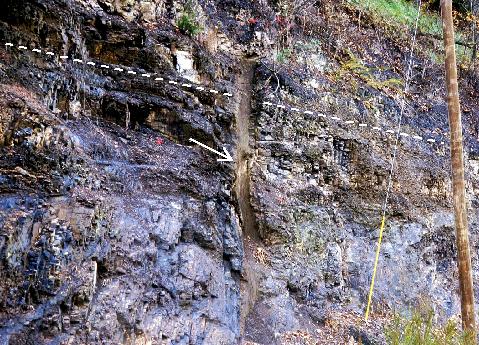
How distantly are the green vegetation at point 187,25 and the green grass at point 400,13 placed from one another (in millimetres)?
9429

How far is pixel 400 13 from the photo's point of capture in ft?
68.2

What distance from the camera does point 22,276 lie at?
5.52 m

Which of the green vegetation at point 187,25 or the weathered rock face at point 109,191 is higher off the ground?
the green vegetation at point 187,25

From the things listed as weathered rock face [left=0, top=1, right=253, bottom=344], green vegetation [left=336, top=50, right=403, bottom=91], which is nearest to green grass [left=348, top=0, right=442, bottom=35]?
green vegetation [left=336, top=50, right=403, bottom=91]

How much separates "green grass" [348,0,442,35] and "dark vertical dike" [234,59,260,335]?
8.78m

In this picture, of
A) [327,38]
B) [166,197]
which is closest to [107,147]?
[166,197]

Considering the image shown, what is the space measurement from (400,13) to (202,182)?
1612 cm

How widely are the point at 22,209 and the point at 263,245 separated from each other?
242 inches

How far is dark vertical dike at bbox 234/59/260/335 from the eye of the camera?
30.6 ft

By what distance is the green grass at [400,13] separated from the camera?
19594 millimetres

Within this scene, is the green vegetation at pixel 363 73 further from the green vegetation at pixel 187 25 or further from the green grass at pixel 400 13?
the green vegetation at pixel 187 25

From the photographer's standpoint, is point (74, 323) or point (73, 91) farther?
point (73, 91)

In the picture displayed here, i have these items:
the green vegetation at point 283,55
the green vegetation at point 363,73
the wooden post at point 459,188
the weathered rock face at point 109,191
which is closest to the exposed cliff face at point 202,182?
the weathered rock face at point 109,191

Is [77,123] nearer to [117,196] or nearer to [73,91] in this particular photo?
[73,91]
